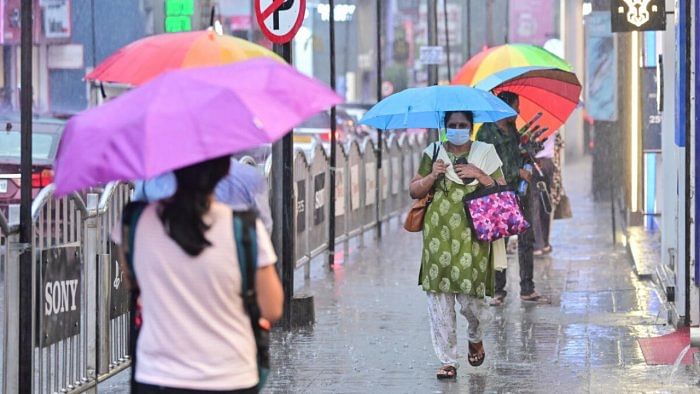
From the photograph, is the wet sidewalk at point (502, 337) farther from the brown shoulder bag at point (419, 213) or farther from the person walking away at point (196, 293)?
the person walking away at point (196, 293)

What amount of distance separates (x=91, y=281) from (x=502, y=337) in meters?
3.74

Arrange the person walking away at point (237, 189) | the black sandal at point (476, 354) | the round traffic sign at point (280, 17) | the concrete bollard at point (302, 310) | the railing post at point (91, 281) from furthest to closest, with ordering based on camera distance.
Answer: the concrete bollard at point (302, 310)
the round traffic sign at point (280, 17)
the black sandal at point (476, 354)
the railing post at point (91, 281)
the person walking away at point (237, 189)

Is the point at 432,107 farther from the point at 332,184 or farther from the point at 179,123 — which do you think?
the point at 332,184

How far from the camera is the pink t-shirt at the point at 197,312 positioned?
4809 millimetres

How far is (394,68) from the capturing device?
5153 centimetres

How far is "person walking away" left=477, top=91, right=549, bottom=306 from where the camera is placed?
→ 12102 mm

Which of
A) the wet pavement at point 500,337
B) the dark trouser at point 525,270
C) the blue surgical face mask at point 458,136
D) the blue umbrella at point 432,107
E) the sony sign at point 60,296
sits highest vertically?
the blue umbrella at point 432,107

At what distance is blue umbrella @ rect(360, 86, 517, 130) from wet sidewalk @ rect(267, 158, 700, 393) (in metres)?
1.58

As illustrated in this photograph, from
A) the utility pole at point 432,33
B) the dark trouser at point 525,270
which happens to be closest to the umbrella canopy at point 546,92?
the dark trouser at point 525,270

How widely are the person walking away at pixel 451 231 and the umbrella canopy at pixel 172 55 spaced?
9.34ft

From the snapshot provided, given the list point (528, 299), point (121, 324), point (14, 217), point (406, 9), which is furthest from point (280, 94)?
point (406, 9)

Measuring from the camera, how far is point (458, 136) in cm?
935

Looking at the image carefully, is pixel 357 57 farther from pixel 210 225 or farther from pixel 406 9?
pixel 210 225

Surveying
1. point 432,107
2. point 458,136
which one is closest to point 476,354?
point 458,136
